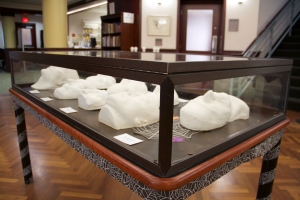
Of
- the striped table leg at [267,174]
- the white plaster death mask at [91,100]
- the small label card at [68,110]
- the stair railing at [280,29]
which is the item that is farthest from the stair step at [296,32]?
the small label card at [68,110]

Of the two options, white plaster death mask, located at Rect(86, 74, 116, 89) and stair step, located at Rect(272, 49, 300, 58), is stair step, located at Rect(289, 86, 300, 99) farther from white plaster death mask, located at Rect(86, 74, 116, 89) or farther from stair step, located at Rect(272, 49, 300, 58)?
white plaster death mask, located at Rect(86, 74, 116, 89)

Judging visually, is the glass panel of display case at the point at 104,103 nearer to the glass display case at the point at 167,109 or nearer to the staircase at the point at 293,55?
the glass display case at the point at 167,109

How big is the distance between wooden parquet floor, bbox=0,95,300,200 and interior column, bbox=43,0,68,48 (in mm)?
3406

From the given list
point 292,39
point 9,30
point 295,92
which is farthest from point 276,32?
point 9,30

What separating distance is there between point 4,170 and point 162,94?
213 centimetres

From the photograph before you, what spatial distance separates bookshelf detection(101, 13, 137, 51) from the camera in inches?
245

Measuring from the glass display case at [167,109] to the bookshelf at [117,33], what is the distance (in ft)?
16.2

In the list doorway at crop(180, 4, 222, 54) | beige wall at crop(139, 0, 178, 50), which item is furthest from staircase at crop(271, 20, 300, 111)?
beige wall at crop(139, 0, 178, 50)

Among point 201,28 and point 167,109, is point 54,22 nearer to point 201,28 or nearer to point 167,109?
point 201,28

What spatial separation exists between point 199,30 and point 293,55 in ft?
6.74

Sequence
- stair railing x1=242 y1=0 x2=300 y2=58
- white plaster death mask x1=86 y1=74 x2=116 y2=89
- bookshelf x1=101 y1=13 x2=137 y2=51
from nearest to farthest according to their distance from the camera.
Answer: white plaster death mask x1=86 y1=74 x2=116 y2=89 < stair railing x1=242 y1=0 x2=300 y2=58 < bookshelf x1=101 y1=13 x2=137 y2=51

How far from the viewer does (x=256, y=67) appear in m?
0.93

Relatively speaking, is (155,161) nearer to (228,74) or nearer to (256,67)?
(228,74)

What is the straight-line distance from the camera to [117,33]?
647 centimetres
